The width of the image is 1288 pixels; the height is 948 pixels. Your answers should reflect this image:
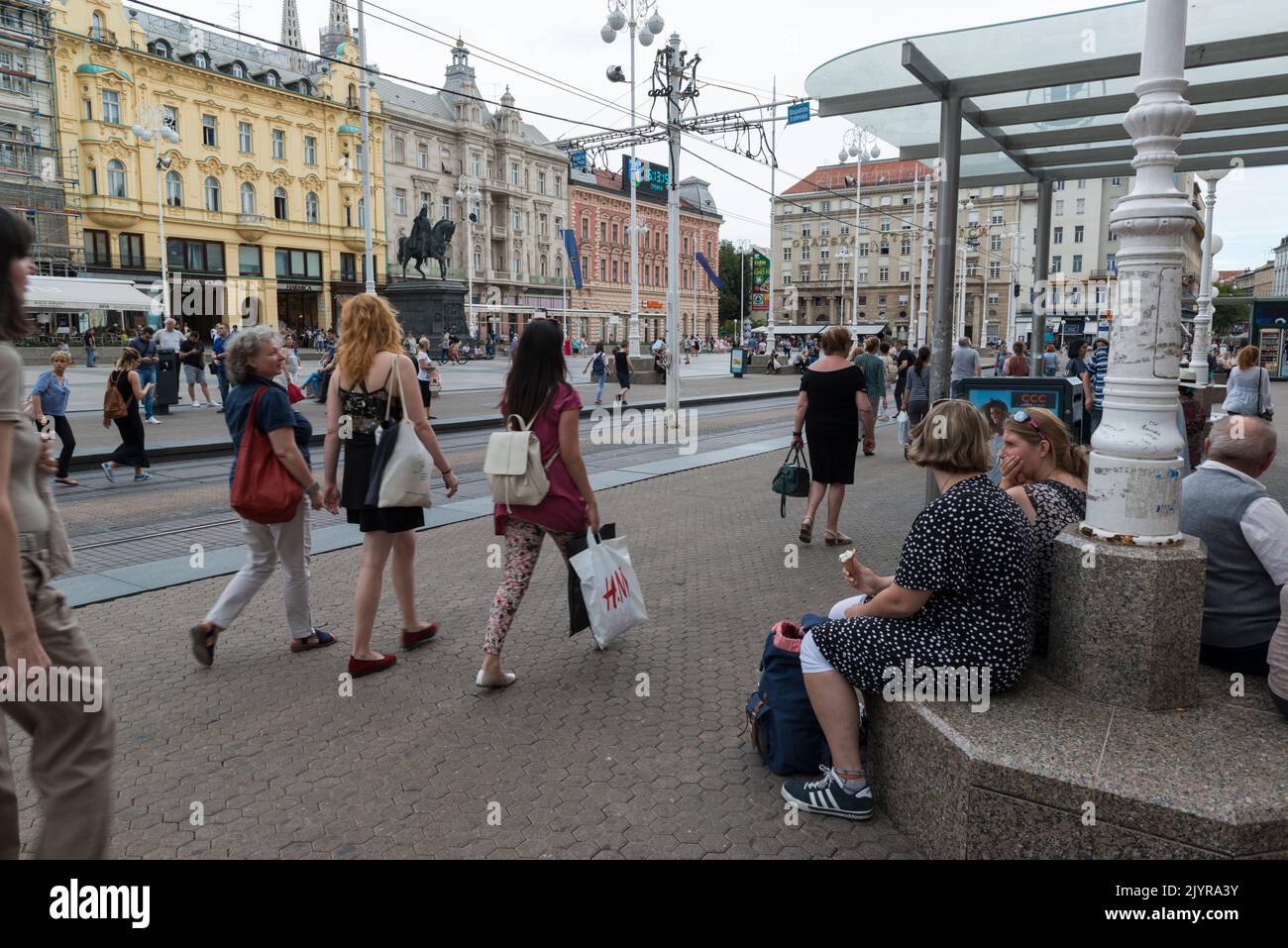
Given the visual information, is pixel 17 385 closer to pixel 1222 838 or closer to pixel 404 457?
pixel 404 457

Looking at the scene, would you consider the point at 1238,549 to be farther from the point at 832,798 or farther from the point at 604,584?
the point at 604,584

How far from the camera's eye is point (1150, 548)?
301 centimetres

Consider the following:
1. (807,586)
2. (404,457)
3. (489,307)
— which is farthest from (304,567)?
(489,307)

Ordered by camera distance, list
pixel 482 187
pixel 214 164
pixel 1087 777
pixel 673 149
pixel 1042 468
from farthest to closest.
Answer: pixel 482 187
pixel 214 164
pixel 673 149
pixel 1042 468
pixel 1087 777

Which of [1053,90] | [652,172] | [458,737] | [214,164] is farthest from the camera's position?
[214,164]

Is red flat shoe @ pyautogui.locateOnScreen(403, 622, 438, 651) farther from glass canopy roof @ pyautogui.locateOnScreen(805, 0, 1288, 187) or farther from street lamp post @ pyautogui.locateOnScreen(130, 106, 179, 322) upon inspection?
street lamp post @ pyautogui.locateOnScreen(130, 106, 179, 322)

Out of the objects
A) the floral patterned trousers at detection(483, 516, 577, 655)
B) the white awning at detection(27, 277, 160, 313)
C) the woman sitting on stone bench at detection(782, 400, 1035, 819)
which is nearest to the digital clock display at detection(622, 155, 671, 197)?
the floral patterned trousers at detection(483, 516, 577, 655)

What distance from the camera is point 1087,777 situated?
2537 mm

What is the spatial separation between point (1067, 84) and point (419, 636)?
22.0 feet

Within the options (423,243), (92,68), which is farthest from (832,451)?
(92,68)

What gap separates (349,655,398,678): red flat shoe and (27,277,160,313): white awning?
38897 mm

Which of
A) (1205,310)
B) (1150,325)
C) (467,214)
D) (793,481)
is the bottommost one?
(793,481)

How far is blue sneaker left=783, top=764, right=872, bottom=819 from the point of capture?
10.5 ft
